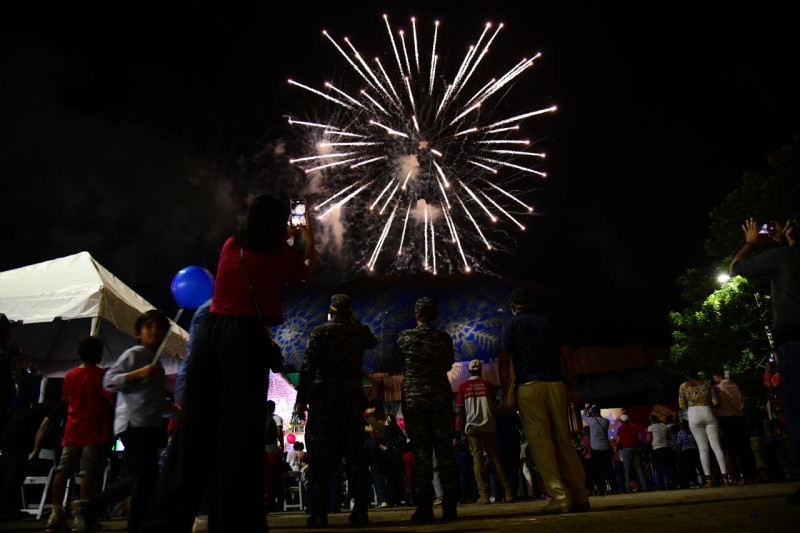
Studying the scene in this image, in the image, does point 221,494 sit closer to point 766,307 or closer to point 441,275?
point 766,307

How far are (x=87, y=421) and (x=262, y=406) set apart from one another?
3823 mm

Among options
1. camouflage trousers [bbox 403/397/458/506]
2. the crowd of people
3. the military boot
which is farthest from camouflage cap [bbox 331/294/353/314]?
the military boot

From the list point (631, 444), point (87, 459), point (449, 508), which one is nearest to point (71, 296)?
point (87, 459)

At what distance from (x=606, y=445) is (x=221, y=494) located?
11.3 metres

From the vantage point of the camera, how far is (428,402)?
→ 559 centimetres

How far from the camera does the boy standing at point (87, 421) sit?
5.48m

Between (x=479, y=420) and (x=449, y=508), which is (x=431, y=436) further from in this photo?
(x=479, y=420)

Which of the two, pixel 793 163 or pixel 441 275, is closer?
pixel 793 163

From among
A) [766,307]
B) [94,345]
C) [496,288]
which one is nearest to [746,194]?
[766,307]

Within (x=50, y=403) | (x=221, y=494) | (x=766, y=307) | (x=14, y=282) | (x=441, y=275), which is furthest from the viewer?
(x=441, y=275)

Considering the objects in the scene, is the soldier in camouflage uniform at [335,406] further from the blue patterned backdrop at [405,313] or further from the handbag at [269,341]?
the blue patterned backdrop at [405,313]

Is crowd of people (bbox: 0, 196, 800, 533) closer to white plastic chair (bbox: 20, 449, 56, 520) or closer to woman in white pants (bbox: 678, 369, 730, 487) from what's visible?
white plastic chair (bbox: 20, 449, 56, 520)

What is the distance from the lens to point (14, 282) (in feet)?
32.2

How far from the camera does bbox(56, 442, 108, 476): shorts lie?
5.45 metres
